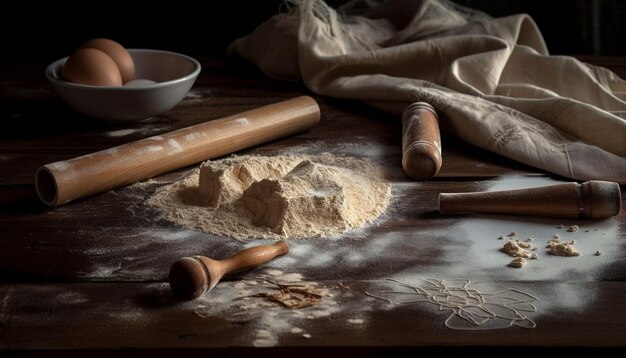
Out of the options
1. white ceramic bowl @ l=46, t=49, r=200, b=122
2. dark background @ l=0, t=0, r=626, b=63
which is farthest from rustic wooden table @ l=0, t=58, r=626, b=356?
dark background @ l=0, t=0, r=626, b=63

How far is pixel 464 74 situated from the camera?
1.94m

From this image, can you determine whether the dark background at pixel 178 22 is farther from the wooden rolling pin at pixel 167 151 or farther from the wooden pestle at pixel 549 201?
the wooden pestle at pixel 549 201

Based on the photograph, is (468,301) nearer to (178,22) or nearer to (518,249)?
(518,249)

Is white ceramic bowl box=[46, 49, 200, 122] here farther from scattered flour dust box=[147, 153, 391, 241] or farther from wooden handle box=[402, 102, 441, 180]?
wooden handle box=[402, 102, 441, 180]

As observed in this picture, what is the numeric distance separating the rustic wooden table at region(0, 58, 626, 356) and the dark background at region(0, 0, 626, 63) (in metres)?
0.90

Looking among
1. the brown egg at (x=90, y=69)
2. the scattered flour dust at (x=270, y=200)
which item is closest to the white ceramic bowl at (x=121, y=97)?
the brown egg at (x=90, y=69)

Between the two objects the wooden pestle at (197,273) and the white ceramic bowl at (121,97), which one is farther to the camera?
the white ceramic bowl at (121,97)

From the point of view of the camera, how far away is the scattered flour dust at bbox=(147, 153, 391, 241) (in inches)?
51.8

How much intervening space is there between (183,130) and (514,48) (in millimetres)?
889

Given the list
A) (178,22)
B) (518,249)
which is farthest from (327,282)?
(178,22)

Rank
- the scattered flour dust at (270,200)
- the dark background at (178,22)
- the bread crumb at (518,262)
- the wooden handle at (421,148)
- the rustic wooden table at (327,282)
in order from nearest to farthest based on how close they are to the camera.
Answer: the rustic wooden table at (327,282) < the bread crumb at (518,262) < the scattered flour dust at (270,200) < the wooden handle at (421,148) < the dark background at (178,22)

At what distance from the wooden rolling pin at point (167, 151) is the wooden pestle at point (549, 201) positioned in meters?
0.45

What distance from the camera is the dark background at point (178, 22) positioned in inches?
95.7

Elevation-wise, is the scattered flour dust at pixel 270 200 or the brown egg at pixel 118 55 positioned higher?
the brown egg at pixel 118 55
